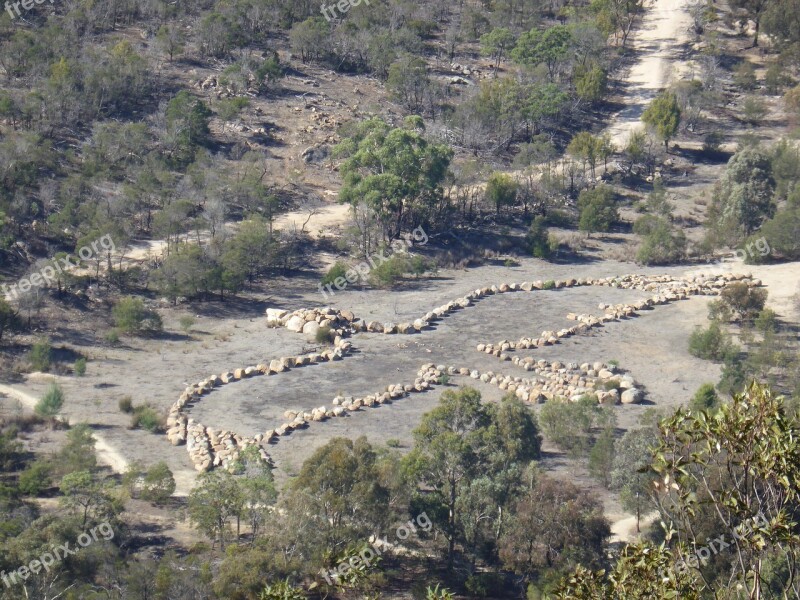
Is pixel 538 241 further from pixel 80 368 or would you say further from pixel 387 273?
pixel 80 368

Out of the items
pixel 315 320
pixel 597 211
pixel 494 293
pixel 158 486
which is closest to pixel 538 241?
pixel 597 211

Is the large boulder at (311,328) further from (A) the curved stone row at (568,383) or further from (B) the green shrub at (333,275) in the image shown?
(A) the curved stone row at (568,383)

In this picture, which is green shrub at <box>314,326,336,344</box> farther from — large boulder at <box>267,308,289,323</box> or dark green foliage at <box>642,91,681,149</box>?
dark green foliage at <box>642,91,681,149</box>

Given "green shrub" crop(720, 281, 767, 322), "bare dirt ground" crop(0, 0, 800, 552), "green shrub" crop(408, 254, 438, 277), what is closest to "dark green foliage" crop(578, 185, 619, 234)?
"bare dirt ground" crop(0, 0, 800, 552)

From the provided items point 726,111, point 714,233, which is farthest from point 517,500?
point 726,111

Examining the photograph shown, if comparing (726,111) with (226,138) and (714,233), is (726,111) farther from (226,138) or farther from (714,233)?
(226,138)
